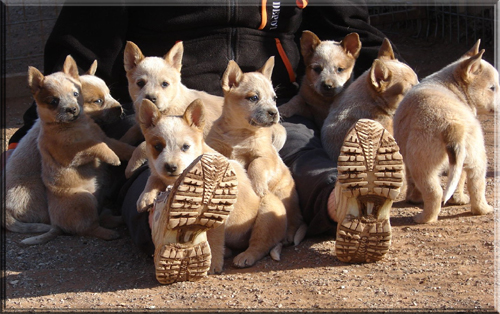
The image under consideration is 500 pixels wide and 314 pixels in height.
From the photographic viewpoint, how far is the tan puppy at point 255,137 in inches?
163

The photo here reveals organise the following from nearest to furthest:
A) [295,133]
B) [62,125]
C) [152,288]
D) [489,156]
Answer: [152,288], [62,125], [295,133], [489,156]

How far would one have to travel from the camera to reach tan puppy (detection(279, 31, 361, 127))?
5.46 metres

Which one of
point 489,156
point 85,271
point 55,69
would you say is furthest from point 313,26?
point 85,271

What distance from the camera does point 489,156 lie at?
18.7ft

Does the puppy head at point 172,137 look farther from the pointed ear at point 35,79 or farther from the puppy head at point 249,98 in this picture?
the pointed ear at point 35,79

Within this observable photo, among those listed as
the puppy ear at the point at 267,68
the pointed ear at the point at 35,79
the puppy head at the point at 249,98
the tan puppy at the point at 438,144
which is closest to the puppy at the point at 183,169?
the puppy head at the point at 249,98

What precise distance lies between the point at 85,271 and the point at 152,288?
2.31 feet

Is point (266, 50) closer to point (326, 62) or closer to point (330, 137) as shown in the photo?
point (326, 62)

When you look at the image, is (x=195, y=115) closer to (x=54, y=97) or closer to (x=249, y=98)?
(x=249, y=98)

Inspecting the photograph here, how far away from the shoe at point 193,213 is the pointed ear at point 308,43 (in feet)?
8.62

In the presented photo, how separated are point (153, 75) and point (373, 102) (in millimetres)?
1772

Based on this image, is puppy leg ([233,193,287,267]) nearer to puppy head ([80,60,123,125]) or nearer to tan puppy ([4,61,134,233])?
tan puppy ([4,61,134,233])

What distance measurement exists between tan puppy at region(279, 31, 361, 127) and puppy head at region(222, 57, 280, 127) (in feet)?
3.17

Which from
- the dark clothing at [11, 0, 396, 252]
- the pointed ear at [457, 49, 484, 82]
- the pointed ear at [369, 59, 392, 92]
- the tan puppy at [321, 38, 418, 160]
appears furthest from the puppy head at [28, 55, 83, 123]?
the pointed ear at [457, 49, 484, 82]
